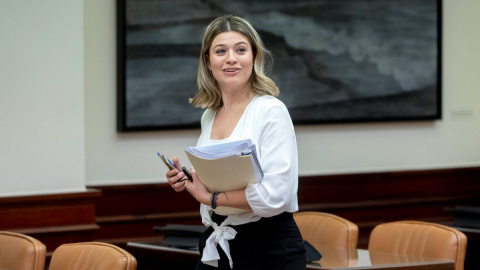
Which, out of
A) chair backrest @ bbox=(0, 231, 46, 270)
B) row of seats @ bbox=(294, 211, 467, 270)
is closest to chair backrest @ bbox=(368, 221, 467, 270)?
row of seats @ bbox=(294, 211, 467, 270)

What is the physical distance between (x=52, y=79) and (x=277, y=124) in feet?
8.29

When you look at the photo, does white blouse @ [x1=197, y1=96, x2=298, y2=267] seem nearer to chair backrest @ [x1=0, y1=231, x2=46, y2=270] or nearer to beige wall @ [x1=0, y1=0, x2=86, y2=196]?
chair backrest @ [x1=0, y1=231, x2=46, y2=270]

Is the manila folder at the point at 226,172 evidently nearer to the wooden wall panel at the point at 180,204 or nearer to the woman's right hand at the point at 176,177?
the woman's right hand at the point at 176,177

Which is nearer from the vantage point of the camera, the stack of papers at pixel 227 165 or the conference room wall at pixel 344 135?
the stack of papers at pixel 227 165

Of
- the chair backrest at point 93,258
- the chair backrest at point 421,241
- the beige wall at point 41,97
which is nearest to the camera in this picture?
the chair backrest at point 93,258

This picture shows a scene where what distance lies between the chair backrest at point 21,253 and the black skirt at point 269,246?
1.17 meters

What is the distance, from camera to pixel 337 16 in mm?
6348

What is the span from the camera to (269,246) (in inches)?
107

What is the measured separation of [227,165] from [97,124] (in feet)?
10.1

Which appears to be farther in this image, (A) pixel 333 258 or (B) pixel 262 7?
(B) pixel 262 7

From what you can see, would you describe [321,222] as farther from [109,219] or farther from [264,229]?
[264,229]

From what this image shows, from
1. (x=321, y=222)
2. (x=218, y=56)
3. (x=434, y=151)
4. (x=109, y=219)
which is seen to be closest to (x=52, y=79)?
(x=109, y=219)

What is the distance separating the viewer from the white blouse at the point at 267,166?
8.63ft

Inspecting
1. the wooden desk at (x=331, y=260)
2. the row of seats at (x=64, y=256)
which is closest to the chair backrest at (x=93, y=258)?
the row of seats at (x=64, y=256)
